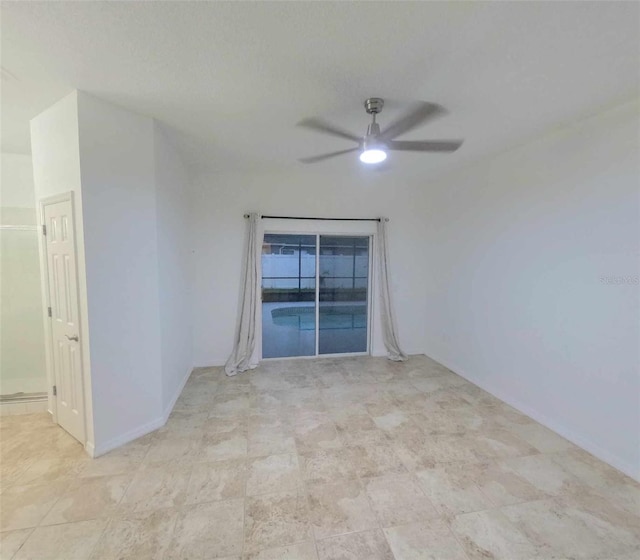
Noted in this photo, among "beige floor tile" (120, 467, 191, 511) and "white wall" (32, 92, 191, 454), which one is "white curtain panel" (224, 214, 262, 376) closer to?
"white wall" (32, 92, 191, 454)

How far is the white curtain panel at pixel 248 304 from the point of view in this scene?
4207mm

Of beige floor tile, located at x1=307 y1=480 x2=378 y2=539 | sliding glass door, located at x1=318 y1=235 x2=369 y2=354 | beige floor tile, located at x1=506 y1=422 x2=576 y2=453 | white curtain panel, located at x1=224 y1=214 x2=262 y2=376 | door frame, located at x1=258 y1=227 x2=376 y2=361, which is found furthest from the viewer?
sliding glass door, located at x1=318 y1=235 x2=369 y2=354

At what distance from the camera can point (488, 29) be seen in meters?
1.53

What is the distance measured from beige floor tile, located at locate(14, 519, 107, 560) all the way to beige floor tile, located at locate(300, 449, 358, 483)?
126 centimetres

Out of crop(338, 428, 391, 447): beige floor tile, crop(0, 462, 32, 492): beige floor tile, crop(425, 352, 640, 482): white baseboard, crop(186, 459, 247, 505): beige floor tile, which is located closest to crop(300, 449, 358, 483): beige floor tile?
crop(338, 428, 391, 447): beige floor tile

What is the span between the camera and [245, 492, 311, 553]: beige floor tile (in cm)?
172

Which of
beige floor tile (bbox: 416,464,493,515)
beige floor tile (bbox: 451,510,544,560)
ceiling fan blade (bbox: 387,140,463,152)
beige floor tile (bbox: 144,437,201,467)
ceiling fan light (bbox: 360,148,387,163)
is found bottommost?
beige floor tile (bbox: 451,510,544,560)

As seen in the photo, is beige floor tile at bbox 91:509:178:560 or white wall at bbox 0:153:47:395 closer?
beige floor tile at bbox 91:509:178:560

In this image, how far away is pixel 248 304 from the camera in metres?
4.22

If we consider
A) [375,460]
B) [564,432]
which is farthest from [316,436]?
[564,432]

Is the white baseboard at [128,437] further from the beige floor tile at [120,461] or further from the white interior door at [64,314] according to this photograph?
the white interior door at [64,314]

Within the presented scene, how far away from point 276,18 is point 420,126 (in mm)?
1595

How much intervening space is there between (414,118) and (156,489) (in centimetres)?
328

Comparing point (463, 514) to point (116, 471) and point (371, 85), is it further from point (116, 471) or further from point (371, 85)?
point (371, 85)
